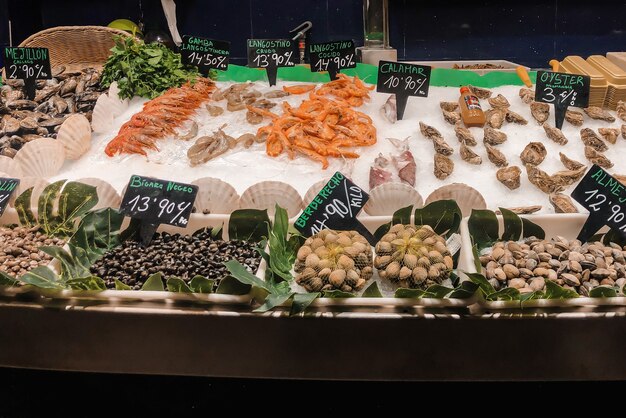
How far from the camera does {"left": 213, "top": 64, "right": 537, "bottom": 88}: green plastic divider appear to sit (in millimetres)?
3230

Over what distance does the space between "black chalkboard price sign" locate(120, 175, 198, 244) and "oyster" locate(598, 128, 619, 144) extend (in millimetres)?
1753

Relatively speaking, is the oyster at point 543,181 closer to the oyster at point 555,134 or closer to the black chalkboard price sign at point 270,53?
the oyster at point 555,134

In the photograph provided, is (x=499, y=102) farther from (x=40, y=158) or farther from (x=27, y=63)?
(x=27, y=63)

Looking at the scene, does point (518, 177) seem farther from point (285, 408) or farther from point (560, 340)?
point (285, 408)

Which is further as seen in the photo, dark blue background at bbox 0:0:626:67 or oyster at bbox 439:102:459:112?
dark blue background at bbox 0:0:626:67

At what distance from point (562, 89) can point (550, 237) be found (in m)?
1.00

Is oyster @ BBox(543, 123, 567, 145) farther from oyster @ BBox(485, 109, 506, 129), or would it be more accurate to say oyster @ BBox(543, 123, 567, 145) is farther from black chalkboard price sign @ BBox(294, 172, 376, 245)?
black chalkboard price sign @ BBox(294, 172, 376, 245)

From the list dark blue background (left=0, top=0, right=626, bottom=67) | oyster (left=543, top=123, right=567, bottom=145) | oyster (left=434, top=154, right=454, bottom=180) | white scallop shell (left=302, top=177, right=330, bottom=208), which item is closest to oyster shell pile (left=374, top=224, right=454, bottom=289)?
white scallop shell (left=302, top=177, right=330, bottom=208)

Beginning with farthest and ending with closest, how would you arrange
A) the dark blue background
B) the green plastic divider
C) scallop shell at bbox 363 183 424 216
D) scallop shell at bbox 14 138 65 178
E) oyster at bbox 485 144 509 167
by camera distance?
1. the dark blue background
2. the green plastic divider
3. oyster at bbox 485 144 509 167
4. scallop shell at bbox 14 138 65 178
5. scallop shell at bbox 363 183 424 216

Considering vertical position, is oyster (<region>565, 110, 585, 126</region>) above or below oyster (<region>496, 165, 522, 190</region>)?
above

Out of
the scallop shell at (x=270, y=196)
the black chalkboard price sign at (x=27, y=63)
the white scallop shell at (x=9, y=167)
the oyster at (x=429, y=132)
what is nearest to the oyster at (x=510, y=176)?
the oyster at (x=429, y=132)

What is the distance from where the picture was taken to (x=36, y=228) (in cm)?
191

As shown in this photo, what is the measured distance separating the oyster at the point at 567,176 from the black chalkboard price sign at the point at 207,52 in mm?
1635

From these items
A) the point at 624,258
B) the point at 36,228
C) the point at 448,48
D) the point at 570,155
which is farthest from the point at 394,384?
the point at 448,48
